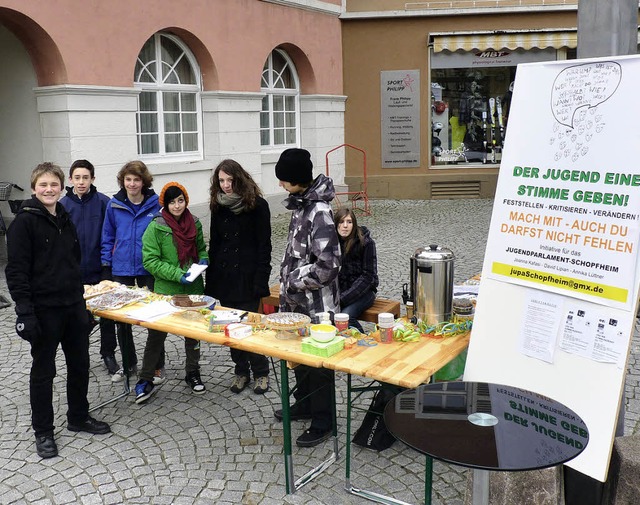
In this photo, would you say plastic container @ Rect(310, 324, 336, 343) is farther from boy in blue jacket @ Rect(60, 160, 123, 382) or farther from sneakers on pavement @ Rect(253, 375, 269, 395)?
boy in blue jacket @ Rect(60, 160, 123, 382)

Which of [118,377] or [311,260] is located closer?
[311,260]

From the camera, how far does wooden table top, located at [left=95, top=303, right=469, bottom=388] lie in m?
3.52

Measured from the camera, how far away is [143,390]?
5.20 m

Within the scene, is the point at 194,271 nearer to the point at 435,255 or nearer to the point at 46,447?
the point at 46,447

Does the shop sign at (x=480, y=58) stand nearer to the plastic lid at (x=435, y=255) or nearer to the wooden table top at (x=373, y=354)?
the plastic lid at (x=435, y=255)

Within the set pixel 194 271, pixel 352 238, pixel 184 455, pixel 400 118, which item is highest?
pixel 400 118

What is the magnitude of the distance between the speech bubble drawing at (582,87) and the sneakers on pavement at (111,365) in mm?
3855

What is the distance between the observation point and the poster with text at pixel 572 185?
10.7 feet

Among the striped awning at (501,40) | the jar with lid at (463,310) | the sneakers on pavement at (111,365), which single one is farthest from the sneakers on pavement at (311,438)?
the striped awning at (501,40)

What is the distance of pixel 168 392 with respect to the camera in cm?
540

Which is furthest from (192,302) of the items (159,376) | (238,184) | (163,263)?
(159,376)

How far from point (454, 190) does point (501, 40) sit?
3.31m

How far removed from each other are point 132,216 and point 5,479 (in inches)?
80.7

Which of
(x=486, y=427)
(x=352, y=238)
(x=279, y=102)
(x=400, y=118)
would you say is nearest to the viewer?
(x=486, y=427)
